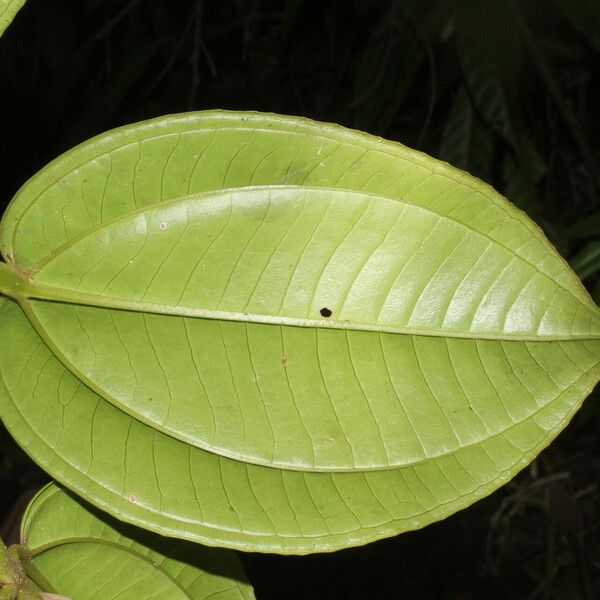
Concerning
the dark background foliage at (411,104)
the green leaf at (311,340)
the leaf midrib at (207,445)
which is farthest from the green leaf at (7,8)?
the dark background foliage at (411,104)

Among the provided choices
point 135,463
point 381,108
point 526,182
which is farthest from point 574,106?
point 135,463

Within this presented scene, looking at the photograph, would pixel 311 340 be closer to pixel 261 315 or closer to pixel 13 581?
pixel 261 315

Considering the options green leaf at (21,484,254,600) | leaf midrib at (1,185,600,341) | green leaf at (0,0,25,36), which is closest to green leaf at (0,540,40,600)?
green leaf at (21,484,254,600)

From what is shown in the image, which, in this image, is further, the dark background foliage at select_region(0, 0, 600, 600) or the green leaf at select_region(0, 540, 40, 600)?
the dark background foliage at select_region(0, 0, 600, 600)

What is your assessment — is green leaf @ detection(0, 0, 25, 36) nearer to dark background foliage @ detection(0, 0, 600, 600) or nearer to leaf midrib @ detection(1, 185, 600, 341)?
leaf midrib @ detection(1, 185, 600, 341)

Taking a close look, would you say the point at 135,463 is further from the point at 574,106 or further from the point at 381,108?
the point at 574,106

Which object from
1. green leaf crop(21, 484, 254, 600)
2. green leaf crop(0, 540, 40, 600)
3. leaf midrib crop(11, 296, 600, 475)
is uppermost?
leaf midrib crop(11, 296, 600, 475)
